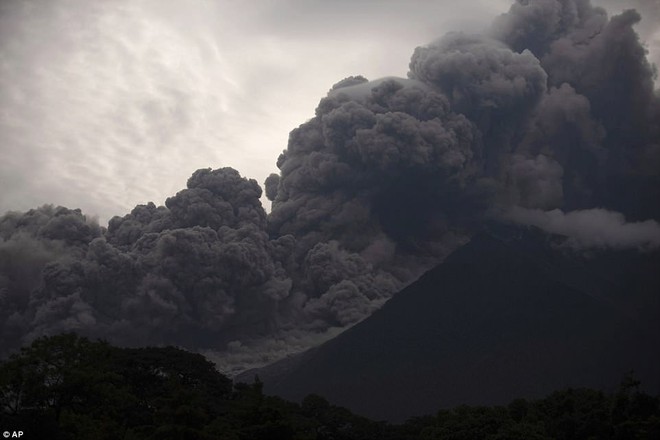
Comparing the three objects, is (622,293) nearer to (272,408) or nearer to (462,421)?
(462,421)

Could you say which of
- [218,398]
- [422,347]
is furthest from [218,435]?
[422,347]

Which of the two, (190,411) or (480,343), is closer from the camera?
(190,411)

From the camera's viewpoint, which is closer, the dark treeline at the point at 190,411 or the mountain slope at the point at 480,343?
the dark treeline at the point at 190,411

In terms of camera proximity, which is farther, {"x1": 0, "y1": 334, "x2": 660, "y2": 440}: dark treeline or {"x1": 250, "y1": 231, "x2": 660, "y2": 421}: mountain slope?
{"x1": 250, "y1": 231, "x2": 660, "y2": 421}: mountain slope
